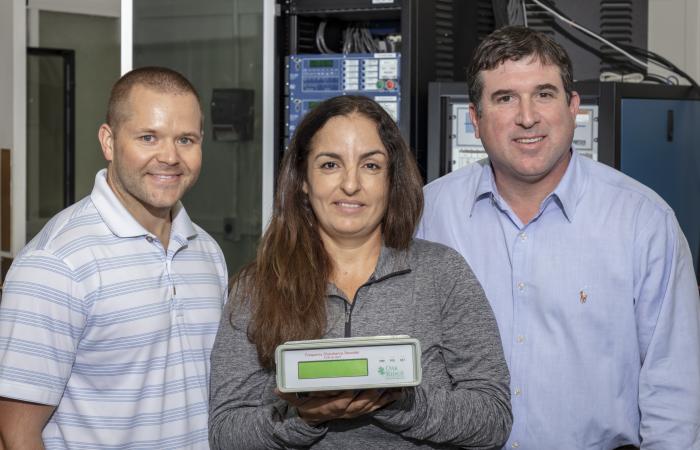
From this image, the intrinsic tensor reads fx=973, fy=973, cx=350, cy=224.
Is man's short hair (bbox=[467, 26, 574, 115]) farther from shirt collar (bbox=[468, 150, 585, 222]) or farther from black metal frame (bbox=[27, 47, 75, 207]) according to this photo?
black metal frame (bbox=[27, 47, 75, 207])

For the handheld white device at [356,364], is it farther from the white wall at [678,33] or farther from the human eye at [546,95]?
the white wall at [678,33]

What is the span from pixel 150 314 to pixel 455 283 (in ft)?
1.68

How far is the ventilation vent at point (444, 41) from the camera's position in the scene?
2818mm

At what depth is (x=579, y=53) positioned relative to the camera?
112 inches

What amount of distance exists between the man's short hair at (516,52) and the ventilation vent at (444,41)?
3.37 feet

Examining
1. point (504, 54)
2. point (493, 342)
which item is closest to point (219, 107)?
point (504, 54)

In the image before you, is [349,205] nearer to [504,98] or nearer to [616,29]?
[504,98]

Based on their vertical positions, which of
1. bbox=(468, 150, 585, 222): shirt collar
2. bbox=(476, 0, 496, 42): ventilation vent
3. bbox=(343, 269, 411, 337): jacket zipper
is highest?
bbox=(476, 0, 496, 42): ventilation vent

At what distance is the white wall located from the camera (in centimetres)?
396

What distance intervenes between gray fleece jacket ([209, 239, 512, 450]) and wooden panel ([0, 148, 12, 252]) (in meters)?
2.82

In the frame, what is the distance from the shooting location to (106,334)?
5.24 ft

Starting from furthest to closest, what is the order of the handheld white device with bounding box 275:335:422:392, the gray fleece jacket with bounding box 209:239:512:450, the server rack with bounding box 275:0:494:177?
the server rack with bounding box 275:0:494:177, the gray fleece jacket with bounding box 209:239:512:450, the handheld white device with bounding box 275:335:422:392

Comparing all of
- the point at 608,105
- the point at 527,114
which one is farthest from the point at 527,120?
the point at 608,105

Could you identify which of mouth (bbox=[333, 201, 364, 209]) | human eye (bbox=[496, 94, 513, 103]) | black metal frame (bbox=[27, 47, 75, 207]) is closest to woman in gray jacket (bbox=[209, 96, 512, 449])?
mouth (bbox=[333, 201, 364, 209])
